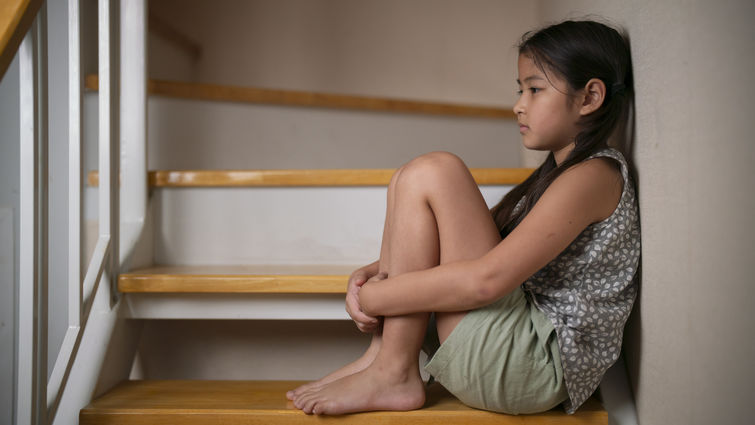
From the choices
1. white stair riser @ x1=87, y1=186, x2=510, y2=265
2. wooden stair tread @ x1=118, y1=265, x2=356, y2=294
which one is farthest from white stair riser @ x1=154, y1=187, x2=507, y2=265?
wooden stair tread @ x1=118, y1=265, x2=356, y2=294

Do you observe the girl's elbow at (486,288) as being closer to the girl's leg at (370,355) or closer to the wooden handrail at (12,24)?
the girl's leg at (370,355)

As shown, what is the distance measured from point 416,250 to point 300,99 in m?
1.06

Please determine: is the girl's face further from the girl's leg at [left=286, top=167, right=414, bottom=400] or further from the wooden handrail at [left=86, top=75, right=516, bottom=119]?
the wooden handrail at [left=86, top=75, right=516, bottom=119]

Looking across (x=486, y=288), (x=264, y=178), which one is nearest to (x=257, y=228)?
(x=264, y=178)

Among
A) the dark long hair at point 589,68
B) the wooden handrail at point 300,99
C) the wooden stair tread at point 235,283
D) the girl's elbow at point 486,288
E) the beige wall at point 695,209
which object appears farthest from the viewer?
the wooden handrail at point 300,99

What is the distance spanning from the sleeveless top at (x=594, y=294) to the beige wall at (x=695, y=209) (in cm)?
2

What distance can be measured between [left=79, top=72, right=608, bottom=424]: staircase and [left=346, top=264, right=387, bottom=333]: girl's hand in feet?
0.17

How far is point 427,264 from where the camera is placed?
804 millimetres

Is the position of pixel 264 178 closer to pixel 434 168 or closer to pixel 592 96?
pixel 434 168

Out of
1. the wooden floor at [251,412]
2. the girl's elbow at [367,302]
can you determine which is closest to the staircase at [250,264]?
the wooden floor at [251,412]

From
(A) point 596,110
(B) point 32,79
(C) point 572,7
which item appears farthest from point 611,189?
(B) point 32,79

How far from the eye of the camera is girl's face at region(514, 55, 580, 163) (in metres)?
0.86

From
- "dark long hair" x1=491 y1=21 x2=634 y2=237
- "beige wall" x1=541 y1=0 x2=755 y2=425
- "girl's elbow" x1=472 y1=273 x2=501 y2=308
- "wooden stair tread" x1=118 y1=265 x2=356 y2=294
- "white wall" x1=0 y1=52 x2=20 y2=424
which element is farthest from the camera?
"white wall" x1=0 y1=52 x2=20 y2=424

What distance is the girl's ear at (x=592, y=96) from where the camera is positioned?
84cm
